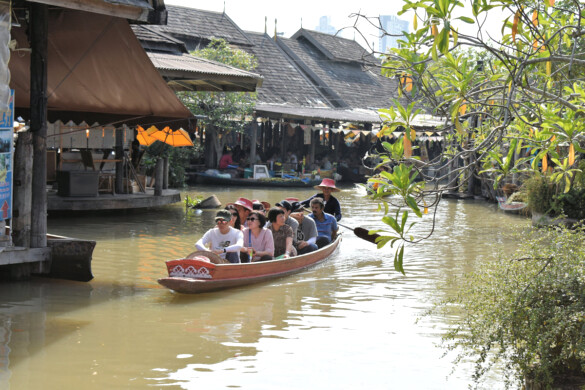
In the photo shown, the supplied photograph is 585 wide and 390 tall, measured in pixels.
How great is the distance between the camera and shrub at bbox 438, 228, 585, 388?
4.98 m

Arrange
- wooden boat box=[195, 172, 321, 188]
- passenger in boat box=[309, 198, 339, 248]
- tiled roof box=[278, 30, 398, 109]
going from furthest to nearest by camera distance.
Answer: tiled roof box=[278, 30, 398, 109], wooden boat box=[195, 172, 321, 188], passenger in boat box=[309, 198, 339, 248]

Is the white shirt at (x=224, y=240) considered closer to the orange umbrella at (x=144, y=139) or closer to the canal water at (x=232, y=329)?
the canal water at (x=232, y=329)

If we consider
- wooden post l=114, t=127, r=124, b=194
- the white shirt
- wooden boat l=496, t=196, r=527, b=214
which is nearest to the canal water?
the white shirt

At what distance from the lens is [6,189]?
338 inches

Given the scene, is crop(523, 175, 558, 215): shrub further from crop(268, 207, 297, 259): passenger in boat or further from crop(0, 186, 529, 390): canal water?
crop(268, 207, 297, 259): passenger in boat

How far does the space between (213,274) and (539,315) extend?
515cm

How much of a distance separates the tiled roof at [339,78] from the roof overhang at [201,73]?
59.6 ft

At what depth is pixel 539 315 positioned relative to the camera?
16.8 ft

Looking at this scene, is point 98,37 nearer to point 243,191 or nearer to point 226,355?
point 226,355

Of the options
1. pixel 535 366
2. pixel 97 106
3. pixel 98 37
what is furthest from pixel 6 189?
pixel 535 366

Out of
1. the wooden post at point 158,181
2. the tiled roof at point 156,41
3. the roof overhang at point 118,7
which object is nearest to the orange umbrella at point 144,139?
the wooden post at point 158,181

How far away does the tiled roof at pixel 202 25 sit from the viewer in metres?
31.2

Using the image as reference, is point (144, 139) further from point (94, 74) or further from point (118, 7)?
point (118, 7)

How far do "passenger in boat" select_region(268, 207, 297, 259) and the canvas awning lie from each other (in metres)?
2.01
